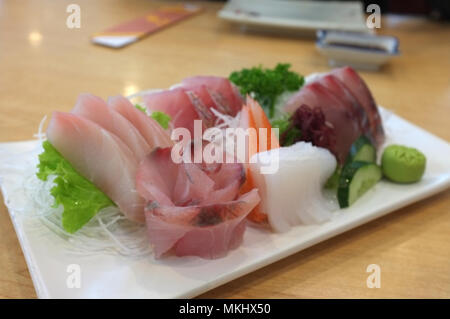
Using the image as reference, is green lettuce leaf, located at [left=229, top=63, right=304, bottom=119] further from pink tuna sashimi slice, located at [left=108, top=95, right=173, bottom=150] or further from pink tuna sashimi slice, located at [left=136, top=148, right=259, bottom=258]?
pink tuna sashimi slice, located at [left=136, top=148, right=259, bottom=258]

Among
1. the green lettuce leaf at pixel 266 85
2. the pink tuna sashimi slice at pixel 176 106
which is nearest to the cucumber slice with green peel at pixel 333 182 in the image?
the green lettuce leaf at pixel 266 85

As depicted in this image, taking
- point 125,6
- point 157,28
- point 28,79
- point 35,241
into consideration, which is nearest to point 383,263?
point 35,241

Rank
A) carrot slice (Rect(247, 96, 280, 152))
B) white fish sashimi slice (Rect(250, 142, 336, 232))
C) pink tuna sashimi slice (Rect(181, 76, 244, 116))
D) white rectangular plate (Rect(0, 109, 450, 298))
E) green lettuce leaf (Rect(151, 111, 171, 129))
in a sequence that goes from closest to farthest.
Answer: white rectangular plate (Rect(0, 109, 450, 298)) → white fish sashimi slice (Rect(250, 142, 336, 232)) → carrot slice (Rect(247, 96, 280, 152)) → green lettuce leaf (Rect(151, 111, 171, 129)) → pink tuna sashimi slice (Rect(181, 76, 244, 116))

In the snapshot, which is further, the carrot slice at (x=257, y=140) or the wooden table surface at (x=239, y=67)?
the carrot slice at (x=257, y=140)

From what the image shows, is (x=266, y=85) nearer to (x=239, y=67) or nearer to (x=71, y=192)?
(x=71, y=192)

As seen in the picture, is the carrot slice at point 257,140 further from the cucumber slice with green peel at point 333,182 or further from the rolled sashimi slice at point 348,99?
the rolled sashimi slice at point 348,99

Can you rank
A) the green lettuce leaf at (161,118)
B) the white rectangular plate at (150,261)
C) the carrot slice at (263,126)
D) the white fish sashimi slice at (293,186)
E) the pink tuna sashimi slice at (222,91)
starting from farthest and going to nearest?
the pink tuna sashimi slice at (222,91) → the green lettuce leaf at (161,118) → the carrot slice at (263,126) → the white fish sashimi slice at (293,186) → the white rectangular plate at (150,261)

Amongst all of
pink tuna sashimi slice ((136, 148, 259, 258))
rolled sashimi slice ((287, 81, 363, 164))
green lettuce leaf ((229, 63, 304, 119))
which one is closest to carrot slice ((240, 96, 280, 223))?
pink tuna sashimi slice ((136, 148, 259, 258))
